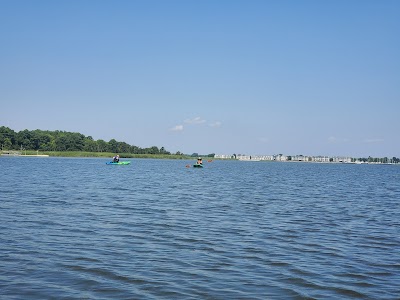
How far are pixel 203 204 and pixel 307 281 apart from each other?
64.2ft

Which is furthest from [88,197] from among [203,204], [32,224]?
[32,224]

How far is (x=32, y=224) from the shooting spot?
66.3 feet

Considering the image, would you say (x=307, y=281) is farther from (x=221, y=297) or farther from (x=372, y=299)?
(x=221, y=297)

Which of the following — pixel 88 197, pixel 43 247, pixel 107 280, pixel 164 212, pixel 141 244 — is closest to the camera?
pixel 107 280

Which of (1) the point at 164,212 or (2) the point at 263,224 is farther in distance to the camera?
(1) the point at 164,212

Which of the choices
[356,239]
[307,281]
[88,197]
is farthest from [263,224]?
[88,197]

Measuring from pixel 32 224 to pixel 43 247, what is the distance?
5243mm

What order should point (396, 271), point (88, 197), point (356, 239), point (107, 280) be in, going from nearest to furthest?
point (107, 280) → point (396, 271) → point (356, 239) → point (88, 197)

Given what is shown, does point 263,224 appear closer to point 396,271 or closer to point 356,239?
point 356,239

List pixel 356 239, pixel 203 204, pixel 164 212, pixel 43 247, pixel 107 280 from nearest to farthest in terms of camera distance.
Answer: pixel 107 280 → pixel 43 247 → pixel 356 239 → pixel 164 212 → pixel 203 204

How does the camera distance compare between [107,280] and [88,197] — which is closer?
[107,280]

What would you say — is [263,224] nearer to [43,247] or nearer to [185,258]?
[185,258]

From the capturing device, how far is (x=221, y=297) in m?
10.6

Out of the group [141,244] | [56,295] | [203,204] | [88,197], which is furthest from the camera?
[88,197]
